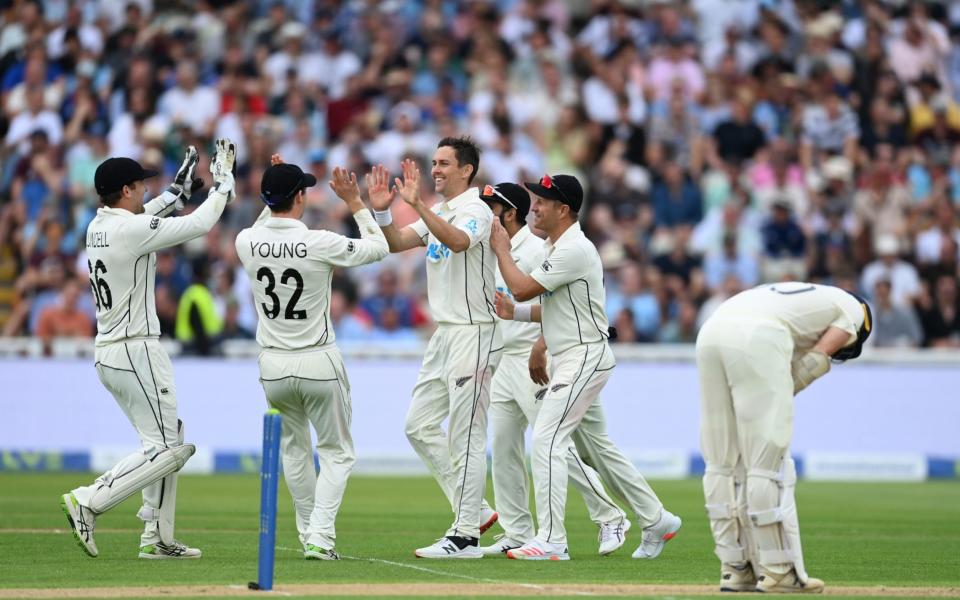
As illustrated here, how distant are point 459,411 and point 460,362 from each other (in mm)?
344

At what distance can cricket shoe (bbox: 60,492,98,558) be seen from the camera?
10000 millimetres

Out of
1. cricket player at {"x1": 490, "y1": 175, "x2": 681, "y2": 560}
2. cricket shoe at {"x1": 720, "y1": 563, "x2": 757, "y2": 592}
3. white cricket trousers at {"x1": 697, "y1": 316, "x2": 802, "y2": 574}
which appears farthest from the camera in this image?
cricket player at {"x1": 490, "y1": 175, "x2": 681, "y2": 560}

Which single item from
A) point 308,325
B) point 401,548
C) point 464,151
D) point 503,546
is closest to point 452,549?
point 503,546

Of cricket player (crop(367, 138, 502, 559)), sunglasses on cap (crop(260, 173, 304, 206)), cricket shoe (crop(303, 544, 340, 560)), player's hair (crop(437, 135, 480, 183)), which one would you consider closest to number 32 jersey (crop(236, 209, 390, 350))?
sunglasses on cap (crop(260, 173, 304, 206))

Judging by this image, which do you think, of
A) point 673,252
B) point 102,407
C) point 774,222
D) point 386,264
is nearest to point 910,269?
point 774,222

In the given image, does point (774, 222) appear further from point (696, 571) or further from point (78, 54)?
point (696, 571)

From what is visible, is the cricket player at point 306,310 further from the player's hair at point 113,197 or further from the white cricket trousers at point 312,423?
the player's hair at point 113,197

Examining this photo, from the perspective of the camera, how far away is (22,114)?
23078 mm

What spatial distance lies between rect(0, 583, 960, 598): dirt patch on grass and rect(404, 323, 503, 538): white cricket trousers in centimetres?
187

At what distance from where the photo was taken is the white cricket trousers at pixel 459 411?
1084 centimetres

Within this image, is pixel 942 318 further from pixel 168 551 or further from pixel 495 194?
pixel 168 551

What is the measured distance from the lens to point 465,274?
1102cm

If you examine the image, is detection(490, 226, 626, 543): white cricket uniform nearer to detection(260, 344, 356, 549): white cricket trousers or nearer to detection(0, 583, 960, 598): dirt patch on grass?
detection(260, 344, 356, 549): white cricket trousers

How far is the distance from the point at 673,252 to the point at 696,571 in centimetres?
1183
